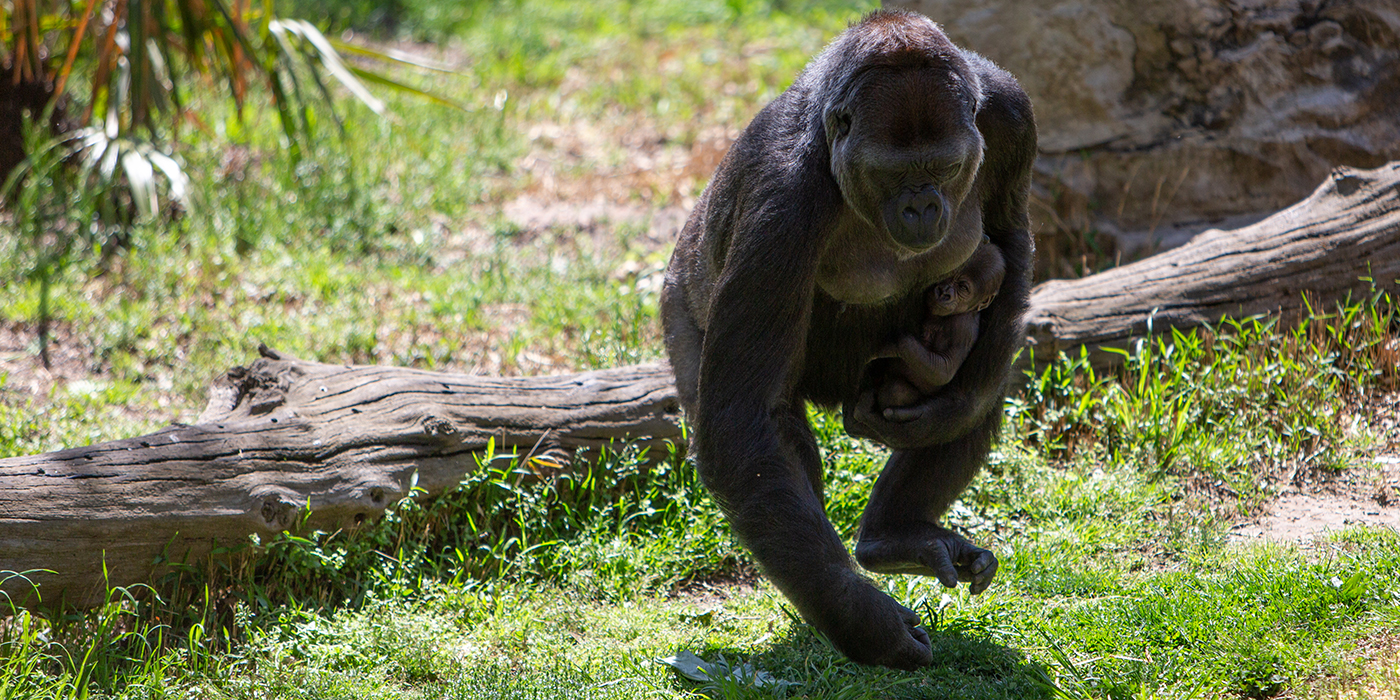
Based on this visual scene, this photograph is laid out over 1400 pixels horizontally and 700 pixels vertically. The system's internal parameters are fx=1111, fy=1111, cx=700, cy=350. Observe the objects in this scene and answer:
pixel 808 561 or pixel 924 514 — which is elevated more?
pixel 808 561

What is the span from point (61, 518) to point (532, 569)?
→ 1.76 metres

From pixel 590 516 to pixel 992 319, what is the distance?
2.10m

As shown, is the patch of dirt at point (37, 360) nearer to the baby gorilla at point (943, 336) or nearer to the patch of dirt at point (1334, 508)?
the baby gorilla at point (943, 336)

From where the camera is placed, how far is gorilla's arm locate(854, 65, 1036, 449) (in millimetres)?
3637

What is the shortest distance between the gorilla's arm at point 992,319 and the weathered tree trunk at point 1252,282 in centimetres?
165

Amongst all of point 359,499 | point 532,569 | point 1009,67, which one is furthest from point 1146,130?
point 359,499

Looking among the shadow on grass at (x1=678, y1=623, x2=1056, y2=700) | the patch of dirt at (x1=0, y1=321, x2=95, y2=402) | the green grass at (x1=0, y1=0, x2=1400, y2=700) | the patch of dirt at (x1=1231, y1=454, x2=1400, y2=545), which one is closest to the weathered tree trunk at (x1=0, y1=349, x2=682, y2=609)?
the green grass at (x1=0, y1=0, x2=1400, y2=700)

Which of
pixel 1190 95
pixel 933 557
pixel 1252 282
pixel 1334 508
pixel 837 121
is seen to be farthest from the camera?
pixel 1190 95

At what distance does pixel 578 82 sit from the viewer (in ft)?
36.7

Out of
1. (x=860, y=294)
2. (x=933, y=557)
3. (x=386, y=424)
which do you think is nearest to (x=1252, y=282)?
(x=860, y=294)

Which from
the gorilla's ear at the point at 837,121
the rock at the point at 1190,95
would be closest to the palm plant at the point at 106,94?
the rock at the point at 1190,95

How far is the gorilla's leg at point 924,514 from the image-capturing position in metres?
3.50

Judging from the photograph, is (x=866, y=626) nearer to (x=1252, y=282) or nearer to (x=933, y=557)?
(x=933, y=557)

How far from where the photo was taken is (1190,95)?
661cm
